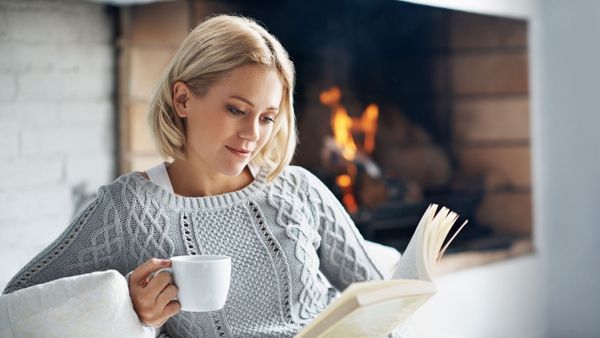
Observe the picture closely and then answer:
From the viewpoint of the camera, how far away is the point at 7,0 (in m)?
1.87

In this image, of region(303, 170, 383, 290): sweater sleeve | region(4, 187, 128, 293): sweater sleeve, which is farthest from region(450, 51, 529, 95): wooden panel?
region(4, 187, 128, 293): sweater sleeve

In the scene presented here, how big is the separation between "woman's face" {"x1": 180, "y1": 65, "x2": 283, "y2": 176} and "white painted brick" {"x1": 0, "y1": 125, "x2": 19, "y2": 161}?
2.08 ft

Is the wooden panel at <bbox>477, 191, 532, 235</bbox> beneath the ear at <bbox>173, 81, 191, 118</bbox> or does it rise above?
beneath

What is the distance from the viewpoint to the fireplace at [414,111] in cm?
292

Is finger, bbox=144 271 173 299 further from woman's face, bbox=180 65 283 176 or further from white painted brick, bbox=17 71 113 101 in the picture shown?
white painted brick, bbox=17 71 113 101

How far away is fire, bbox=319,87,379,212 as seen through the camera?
2.90 meters

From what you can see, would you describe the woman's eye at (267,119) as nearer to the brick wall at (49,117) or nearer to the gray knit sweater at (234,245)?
the gray knit sweater at (234,245)

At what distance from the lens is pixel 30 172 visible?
1.95 meters

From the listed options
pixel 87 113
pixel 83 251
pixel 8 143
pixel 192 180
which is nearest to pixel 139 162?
pixel 87 113

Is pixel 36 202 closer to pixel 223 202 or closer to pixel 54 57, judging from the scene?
pixel 54 57

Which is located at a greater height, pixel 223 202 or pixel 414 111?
pixel 414 111

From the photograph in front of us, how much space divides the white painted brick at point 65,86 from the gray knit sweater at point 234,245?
1.99 ft

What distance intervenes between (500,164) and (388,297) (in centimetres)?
226

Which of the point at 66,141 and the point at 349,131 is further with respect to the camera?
the point at 349,131
